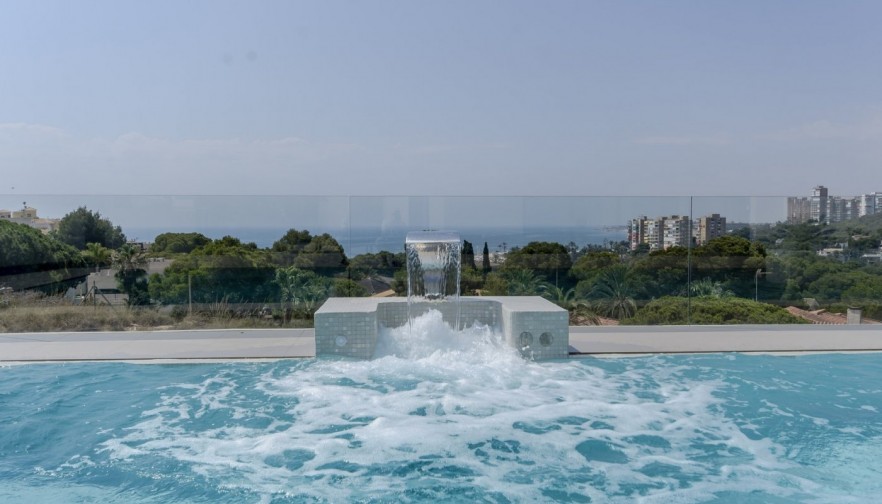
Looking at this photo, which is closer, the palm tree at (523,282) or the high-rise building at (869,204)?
the palm tree at (523,282)

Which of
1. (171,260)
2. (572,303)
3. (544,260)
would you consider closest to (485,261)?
(544,260)

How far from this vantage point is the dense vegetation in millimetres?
8688

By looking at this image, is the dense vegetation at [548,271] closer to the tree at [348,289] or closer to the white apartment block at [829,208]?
the tree at [348,289]

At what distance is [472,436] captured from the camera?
14.7 ft

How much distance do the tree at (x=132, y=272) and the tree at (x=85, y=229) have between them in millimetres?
223

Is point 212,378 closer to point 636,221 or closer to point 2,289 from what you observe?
point 2,289

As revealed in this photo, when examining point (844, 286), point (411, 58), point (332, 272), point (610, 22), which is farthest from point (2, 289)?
point (844, 286)

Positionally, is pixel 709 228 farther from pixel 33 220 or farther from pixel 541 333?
pixel 33 220

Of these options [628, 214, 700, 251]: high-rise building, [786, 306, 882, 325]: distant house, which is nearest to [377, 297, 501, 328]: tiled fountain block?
[628, 214, 700, 251]: high-rise building

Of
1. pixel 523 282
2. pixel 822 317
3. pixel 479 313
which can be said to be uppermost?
pixel 523 282

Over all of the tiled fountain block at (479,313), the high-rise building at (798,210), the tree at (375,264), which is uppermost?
the high-rise building at (798,210)

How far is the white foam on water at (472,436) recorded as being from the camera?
3775 mm

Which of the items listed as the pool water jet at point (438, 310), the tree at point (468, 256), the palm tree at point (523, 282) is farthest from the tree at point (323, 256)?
the palm tree at point (523, 282)

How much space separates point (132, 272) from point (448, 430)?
615 centimetres
